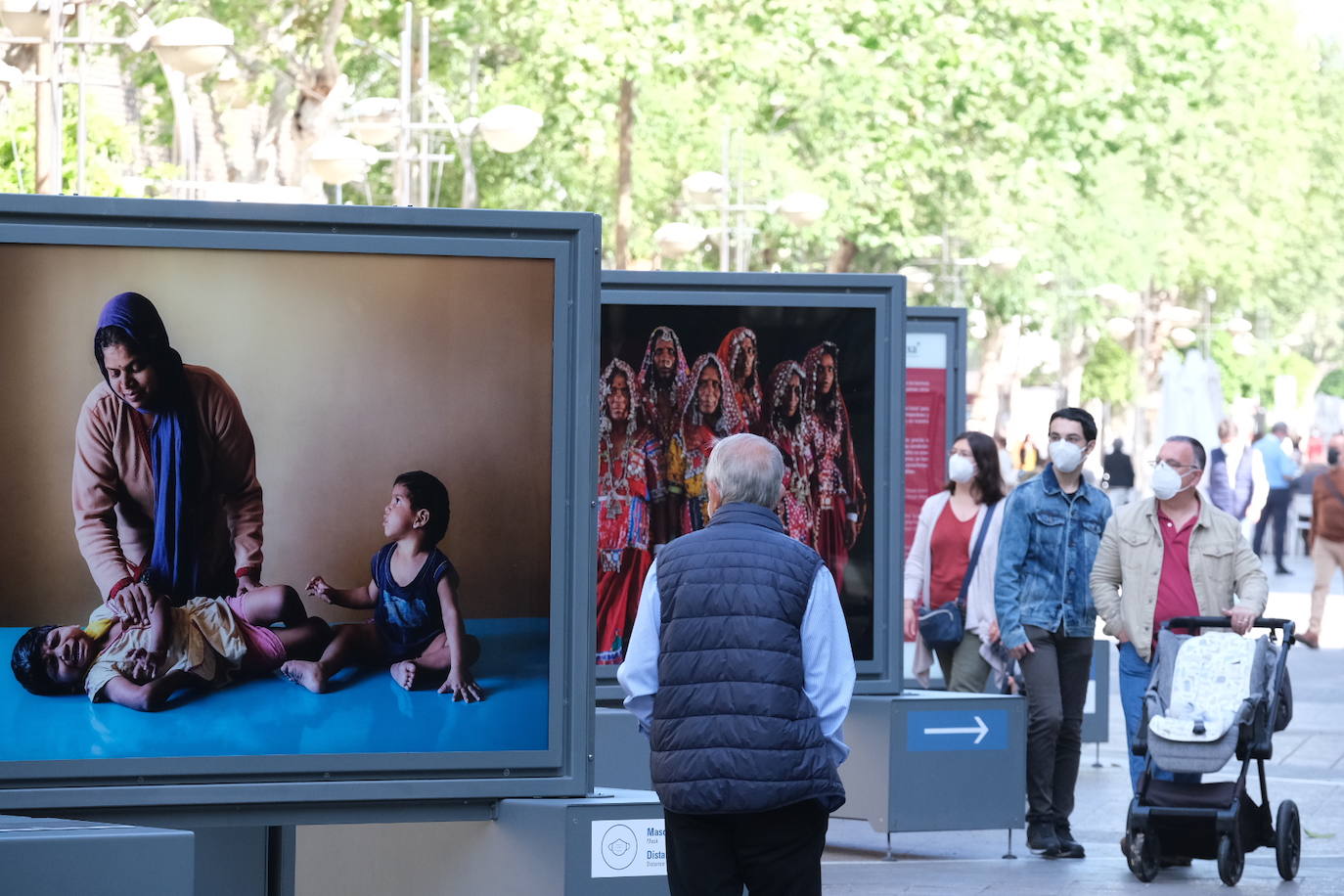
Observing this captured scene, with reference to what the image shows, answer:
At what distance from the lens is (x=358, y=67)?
3831cm

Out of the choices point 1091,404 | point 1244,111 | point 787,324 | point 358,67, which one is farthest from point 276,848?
point 1091,404

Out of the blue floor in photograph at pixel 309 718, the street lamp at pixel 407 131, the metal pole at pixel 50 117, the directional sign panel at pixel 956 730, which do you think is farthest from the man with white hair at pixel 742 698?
the street lamp at pixel 407 131

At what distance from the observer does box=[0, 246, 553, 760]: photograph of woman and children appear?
6.41 m

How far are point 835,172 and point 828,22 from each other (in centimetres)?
417

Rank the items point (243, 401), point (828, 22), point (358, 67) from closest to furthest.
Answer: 1. point (243, 401)
2. point (828, 22)
3. point (358, 67)

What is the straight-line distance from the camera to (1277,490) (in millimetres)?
31109

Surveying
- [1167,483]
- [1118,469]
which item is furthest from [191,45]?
[1118,469]

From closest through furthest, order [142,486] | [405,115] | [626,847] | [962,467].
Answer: [142,486], [626,847], [962,467], [405,115]

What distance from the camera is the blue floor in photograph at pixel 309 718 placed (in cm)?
644

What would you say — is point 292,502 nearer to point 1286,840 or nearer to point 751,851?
point 751,851

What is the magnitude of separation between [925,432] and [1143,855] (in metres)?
5.06

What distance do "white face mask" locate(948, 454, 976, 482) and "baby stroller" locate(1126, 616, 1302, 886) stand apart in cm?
192

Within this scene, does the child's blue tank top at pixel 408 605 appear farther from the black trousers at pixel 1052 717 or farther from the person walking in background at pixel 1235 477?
the person walking in background at pixel 1235 477

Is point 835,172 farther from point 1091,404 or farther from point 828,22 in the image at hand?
point 1091,404
